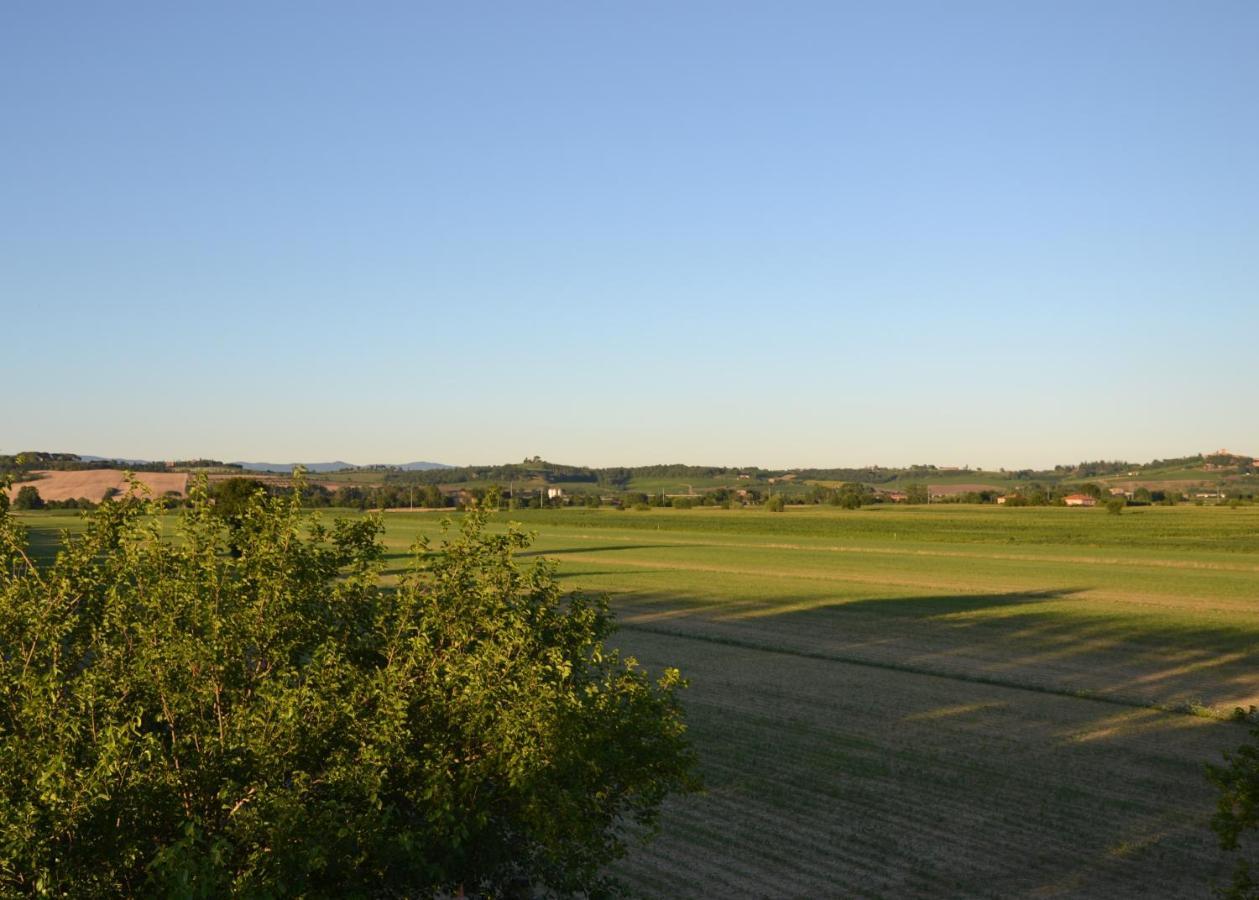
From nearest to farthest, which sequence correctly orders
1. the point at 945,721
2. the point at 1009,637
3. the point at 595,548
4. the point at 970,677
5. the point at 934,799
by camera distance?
the point at 934,799
the point at 945,721
the point at 970,677
the point at 1009,637
the point at 595,548

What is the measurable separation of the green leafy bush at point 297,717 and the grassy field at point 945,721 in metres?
5.71

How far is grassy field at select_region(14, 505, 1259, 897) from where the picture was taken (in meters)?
17.3

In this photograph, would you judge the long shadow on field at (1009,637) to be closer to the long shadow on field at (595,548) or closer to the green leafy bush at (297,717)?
the green leafy bush at (297,717)

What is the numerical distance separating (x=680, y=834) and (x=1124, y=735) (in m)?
13.1

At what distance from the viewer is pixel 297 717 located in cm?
1044

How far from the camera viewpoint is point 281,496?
1285 centimetres

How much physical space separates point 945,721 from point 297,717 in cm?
2076

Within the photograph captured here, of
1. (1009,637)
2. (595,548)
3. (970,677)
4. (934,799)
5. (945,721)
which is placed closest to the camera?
(934,799)

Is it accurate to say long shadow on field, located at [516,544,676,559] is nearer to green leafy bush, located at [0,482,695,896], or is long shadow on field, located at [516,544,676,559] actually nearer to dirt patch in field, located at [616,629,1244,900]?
dirt patch in field, located at [616,629,1244,900]

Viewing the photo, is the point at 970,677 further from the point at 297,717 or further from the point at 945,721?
the point at 297,717

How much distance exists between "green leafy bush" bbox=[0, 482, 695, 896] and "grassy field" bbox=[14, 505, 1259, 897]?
225 inches

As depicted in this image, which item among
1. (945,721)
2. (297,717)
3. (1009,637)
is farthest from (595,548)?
(297,717)

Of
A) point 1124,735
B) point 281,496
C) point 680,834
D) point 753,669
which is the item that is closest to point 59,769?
point 281,496

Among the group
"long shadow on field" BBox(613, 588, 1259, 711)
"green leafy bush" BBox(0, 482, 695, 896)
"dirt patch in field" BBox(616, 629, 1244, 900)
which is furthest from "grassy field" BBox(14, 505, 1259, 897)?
"green leafy bush" BBox(0, 482, 695, 896)
